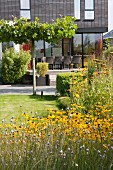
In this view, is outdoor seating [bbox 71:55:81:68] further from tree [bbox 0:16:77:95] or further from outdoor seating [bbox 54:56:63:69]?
tree [bbox 0:16:77:95]

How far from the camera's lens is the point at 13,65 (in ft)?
59.3

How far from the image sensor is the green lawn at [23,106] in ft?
29.0

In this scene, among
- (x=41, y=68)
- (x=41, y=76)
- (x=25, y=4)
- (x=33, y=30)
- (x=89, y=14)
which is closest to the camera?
(x=33, y=30)

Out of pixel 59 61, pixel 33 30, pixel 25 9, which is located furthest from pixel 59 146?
pixel 25 9

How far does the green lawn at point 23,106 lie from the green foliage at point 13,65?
549 cm

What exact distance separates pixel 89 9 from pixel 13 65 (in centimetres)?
833

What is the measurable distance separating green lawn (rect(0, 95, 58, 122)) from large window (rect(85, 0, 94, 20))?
12.7m

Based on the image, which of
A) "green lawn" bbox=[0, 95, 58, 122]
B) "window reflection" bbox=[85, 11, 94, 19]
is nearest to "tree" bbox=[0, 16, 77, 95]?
"green lawn" bbox=[0, 95, 58, 122]

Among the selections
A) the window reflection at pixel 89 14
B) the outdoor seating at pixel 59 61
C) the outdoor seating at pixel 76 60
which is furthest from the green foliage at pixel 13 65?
the window reflection at pixel 89 14

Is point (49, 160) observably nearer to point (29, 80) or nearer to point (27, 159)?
point (27, 159)

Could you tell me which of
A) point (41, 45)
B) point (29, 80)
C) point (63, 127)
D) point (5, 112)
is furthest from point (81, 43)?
point (63, 127)

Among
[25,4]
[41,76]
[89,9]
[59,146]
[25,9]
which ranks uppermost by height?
[25,4]

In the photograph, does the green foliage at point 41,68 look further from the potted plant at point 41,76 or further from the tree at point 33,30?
the tree at point 33,30

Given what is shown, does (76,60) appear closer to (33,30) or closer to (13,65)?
(13,65)
